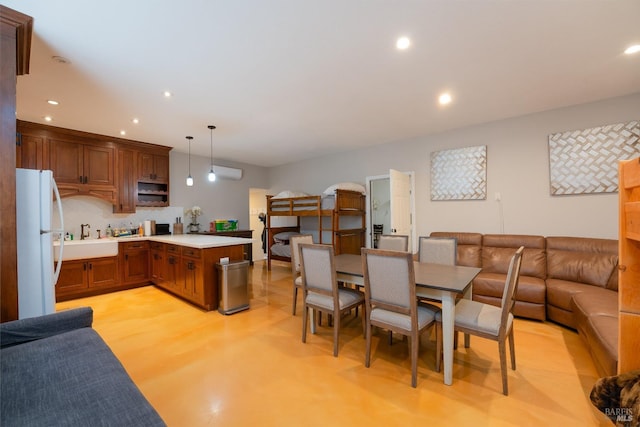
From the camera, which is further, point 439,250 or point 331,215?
point 331,215

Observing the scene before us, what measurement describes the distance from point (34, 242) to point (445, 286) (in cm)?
314

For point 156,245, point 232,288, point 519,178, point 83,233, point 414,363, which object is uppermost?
point 519,178

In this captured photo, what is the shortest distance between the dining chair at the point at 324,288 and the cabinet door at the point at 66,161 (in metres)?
4.28

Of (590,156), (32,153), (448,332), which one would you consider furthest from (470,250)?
(32,153)

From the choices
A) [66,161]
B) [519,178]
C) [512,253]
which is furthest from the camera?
[66,161]

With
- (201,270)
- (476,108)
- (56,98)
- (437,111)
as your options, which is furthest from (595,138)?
(56,98)

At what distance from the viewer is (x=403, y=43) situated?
7.01 ft

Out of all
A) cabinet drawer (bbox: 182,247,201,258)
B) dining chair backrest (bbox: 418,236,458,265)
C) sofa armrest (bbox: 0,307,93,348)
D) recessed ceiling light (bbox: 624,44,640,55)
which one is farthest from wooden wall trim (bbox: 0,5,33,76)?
recessed ceiling light (bbox: 624,44,640,55)

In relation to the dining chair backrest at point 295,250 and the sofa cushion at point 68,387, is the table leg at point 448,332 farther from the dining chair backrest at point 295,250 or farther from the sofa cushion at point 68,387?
the sofa cushion at point 68,387


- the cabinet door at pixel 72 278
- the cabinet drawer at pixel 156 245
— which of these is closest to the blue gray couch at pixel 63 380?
the cabinet drawer at pixel 156 245

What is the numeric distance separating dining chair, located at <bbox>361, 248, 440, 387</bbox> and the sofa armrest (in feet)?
6.74

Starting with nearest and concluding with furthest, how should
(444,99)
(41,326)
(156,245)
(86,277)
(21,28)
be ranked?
(41,326) < (21,28) < (444,99) < (86,277) < (156,245)

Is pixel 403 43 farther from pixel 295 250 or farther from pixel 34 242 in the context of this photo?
pixel 34 242

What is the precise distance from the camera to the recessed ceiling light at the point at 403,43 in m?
2.09
